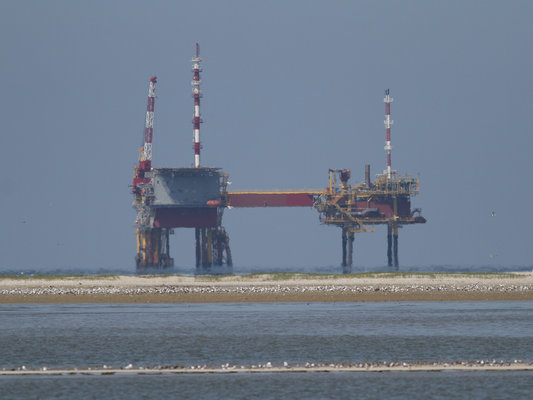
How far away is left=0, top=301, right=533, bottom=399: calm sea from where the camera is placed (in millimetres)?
36219

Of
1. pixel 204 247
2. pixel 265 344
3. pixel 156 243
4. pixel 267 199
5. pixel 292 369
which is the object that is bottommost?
pixel 292 369

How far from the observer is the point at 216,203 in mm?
152875

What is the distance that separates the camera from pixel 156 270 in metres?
166

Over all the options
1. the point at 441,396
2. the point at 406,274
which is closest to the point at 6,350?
the point at 441,396

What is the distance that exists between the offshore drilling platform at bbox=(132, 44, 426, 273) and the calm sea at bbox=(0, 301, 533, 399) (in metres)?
72.6

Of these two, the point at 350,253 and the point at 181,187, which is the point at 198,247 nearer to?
the point at 181,187

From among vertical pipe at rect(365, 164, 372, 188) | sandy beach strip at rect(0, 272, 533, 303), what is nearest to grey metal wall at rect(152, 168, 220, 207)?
vertical pipe at rect(365, 164, 372, 188)

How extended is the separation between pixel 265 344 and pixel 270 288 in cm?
4571

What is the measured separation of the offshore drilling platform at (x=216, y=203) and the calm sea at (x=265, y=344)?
7260 centimetres

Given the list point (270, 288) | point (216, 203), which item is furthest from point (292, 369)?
point (216, 203)

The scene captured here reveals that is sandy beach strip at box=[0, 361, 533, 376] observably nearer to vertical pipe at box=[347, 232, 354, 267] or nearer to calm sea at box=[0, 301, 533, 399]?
calm sea at box=[0, 301, 533, 399]

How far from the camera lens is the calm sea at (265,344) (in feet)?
119

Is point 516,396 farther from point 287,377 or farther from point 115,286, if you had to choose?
point 115,286

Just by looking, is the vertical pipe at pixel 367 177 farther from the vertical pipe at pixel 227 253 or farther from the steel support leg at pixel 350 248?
the vertical pipe at pixel 227 253
